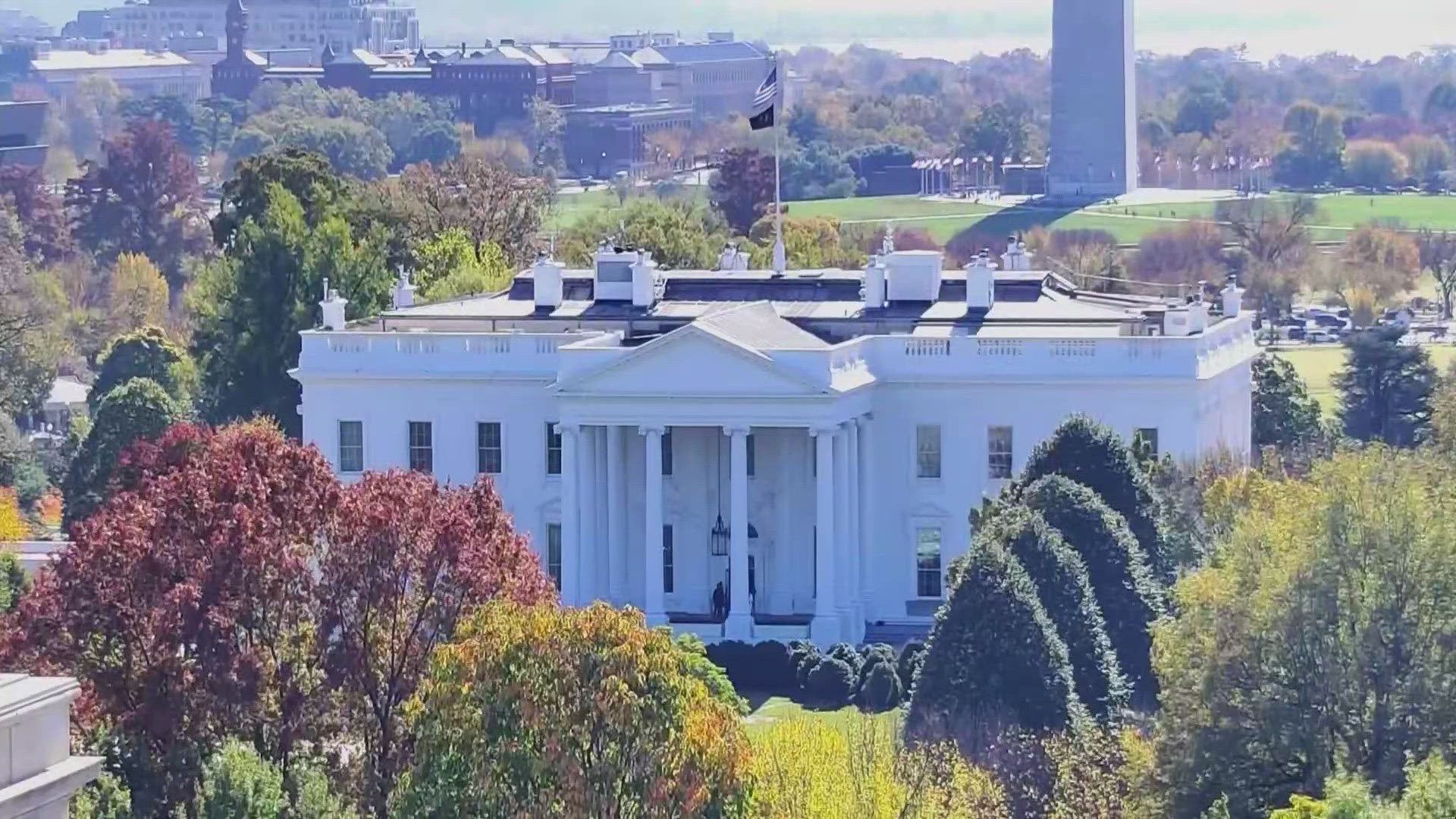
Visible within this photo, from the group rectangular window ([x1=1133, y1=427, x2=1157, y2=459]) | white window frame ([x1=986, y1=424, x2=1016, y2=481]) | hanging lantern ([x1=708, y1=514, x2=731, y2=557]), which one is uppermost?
rectangular window ([x1=1133, y1=427, x2=1157, y2=459])

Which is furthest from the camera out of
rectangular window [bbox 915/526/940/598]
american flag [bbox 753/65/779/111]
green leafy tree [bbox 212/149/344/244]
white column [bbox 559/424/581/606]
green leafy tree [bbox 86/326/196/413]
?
green leafy tree [bbox 86/326/196/413]

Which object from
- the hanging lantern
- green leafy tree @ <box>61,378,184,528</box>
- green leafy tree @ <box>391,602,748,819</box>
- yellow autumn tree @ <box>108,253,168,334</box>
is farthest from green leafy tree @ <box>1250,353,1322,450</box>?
yellow autumn tree @ <box>108,253,168,334</box>

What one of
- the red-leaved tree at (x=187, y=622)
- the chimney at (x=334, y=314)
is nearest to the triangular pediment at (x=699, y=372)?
the chimney at (x=334, y=314)

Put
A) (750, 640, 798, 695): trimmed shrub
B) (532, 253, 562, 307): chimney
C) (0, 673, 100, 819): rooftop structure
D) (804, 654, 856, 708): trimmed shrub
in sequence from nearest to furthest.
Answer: (0, 673, 100, 819): rooftop structure, (804, 654, 856, 708): trimmed shrub, (750, 640, 798, 695): trimmed shrub, (532, 253, 562, 307): chimney

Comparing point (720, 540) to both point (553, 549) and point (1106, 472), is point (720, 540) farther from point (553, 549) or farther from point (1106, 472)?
point (1106, 472)

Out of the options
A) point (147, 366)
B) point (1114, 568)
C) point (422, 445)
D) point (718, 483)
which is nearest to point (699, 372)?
point (718, 483)

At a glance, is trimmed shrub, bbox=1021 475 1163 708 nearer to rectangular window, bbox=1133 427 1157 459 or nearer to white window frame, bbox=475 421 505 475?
rectangular window, bbox=1133 427 1157 459

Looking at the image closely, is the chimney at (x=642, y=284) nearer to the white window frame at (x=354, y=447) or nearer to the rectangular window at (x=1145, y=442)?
the white window frame at (x=354, y=447)
